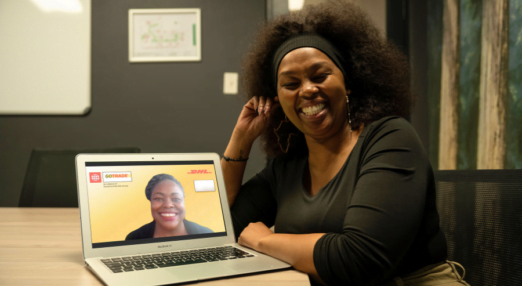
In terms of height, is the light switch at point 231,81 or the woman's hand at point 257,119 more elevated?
the light switch at point 231,81

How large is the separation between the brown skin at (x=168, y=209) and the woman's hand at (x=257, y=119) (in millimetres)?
399

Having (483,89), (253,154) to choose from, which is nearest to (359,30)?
(483,89)

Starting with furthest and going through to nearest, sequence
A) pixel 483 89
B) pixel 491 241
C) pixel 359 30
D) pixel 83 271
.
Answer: pixel 483 89 → pixel 359 30 → pixel 491 241 → pixel 83 271

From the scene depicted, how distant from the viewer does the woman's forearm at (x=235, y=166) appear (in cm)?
119

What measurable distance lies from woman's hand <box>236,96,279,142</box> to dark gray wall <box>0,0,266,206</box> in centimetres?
139

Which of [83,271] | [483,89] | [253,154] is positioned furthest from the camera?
[253,154]

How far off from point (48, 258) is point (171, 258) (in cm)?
29

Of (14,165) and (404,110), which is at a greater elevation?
(404,110)

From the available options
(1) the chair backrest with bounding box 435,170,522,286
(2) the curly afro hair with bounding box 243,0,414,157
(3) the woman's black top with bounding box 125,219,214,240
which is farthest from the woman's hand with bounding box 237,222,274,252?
(1) the chair backrest with bounding box 435,170,522,286

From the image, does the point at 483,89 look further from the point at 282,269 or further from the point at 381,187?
the point at 282,269

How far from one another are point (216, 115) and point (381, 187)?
203cm

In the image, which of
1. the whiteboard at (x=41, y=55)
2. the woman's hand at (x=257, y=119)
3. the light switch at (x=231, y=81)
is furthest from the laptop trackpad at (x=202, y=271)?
the whiteboard at (x=41, y=55)

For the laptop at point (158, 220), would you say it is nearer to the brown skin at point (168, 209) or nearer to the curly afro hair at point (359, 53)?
the brown skin at point (168, 209)

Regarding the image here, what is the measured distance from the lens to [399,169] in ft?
2.56
